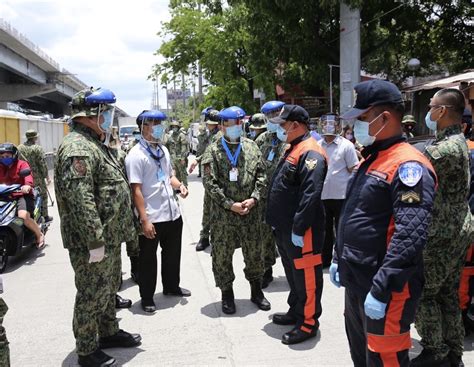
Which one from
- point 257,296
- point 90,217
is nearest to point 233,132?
point 257,296

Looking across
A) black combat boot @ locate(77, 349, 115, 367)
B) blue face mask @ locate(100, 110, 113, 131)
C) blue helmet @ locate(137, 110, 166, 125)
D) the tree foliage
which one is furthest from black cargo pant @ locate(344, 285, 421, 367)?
the tree foliage

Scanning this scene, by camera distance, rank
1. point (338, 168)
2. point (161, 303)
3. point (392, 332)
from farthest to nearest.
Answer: point (338, 168) < point (161, 303) < point (392, 332)

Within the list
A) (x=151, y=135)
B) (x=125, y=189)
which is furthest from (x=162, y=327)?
(x=151, y=135)

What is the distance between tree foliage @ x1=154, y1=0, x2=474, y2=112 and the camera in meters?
15.0

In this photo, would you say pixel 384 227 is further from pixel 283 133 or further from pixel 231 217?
pixel 231 217

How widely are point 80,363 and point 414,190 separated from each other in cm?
284

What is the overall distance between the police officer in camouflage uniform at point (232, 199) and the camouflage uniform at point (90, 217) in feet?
3.88

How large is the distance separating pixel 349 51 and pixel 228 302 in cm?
1071

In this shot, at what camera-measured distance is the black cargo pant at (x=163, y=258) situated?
483cm

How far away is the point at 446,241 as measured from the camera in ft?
11.0

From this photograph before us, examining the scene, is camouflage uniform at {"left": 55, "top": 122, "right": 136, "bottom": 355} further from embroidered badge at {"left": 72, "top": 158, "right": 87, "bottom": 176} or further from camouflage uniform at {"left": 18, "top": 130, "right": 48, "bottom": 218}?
camouflage uniform at {"left": 18, "top": 130, "right": 48, "bottom": 218}

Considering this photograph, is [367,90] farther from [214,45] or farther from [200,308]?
[214,45]

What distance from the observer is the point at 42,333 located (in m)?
4.35

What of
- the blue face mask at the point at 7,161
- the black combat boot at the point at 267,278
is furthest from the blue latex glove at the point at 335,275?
the blue face mask at the point at 7,161
